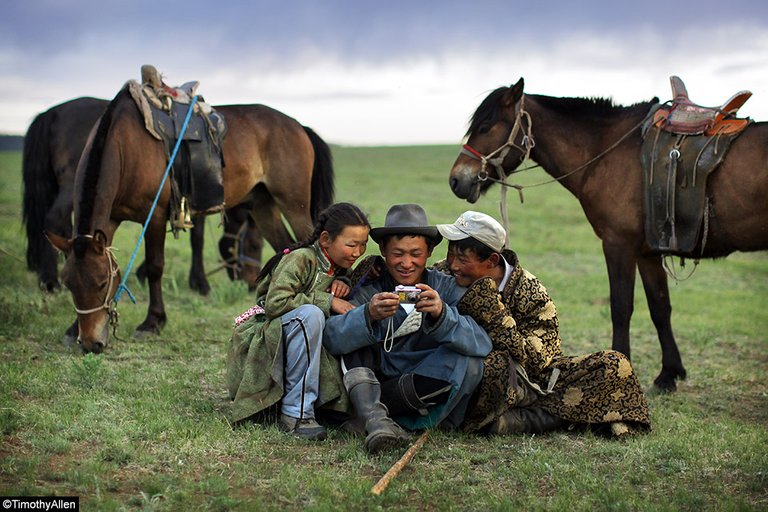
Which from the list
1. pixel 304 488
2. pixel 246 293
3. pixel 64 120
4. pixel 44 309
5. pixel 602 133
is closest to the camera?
pixel 304 488

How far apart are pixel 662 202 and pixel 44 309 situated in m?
5.56

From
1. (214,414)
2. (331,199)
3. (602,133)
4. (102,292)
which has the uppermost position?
(602,133)

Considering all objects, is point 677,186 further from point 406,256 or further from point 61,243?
point 61,243

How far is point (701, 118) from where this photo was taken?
5672mm

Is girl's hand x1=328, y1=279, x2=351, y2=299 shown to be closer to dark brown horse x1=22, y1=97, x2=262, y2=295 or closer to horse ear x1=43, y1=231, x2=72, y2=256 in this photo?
horse ear x1=43, y1=231, x2=72, y2=256

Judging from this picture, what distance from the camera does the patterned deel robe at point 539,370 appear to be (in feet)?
13.9

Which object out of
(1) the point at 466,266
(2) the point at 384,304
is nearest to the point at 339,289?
(2) the point at 384,304

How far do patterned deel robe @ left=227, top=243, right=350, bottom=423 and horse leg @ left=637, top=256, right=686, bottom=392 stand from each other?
2.93m

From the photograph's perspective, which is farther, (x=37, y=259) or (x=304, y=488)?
(x=37, y=259)

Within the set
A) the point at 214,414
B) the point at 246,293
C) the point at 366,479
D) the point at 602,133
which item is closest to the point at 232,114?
the point at 246,293

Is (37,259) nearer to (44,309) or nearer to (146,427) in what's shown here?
(44,309)

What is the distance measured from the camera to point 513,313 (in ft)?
14.4

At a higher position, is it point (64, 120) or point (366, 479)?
point (64, 120)

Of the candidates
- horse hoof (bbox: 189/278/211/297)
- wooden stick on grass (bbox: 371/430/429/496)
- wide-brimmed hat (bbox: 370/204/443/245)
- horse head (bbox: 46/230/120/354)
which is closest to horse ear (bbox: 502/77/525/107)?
wide-brimmed hat (bbox: 370/204/443/245)
